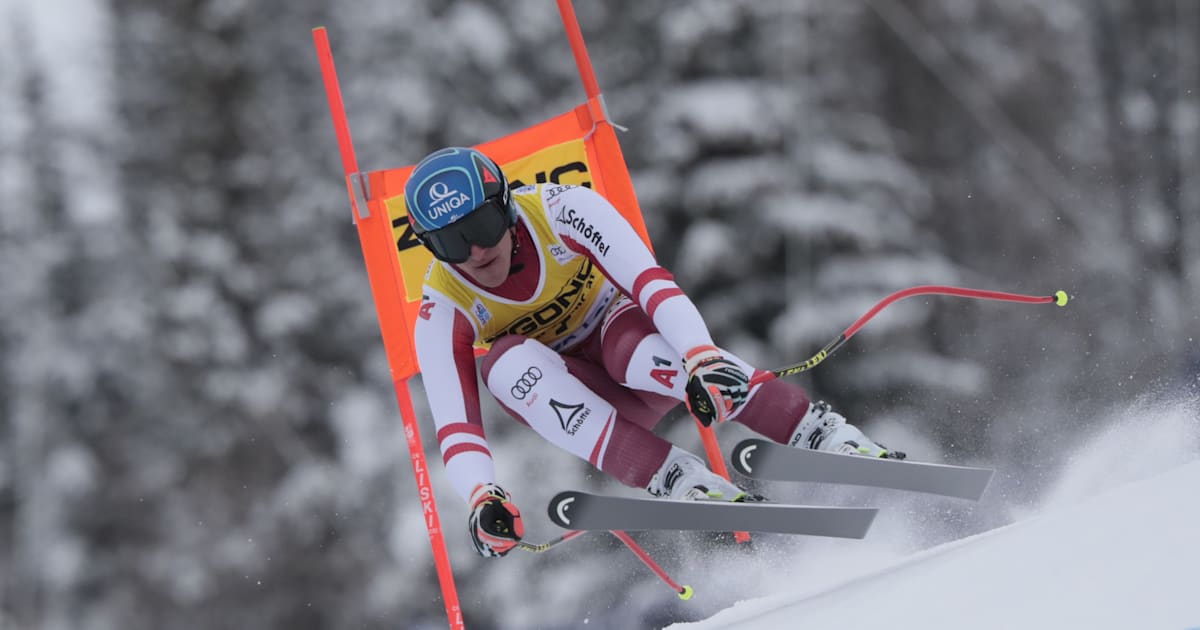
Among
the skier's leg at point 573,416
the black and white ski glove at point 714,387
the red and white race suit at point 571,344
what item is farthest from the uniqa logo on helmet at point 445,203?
the black and white ski glove at point 714,387

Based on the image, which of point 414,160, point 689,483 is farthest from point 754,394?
point 414,160

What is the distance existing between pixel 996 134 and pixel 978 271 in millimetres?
708

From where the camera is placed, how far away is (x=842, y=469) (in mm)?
1994

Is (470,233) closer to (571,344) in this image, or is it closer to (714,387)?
(571,344)

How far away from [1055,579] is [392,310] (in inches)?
73.5

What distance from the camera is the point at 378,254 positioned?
2803mm

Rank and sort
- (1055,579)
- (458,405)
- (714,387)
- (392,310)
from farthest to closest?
(392,310) → (458,405) → (714,387) → (1055,579)

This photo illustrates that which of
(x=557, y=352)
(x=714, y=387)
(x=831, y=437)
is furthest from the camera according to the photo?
(x=557, y=352)

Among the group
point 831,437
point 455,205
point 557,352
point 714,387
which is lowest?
point 831,437

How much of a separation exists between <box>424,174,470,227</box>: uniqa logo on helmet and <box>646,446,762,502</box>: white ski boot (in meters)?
0.69

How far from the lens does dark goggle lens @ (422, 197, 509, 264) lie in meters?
2.03

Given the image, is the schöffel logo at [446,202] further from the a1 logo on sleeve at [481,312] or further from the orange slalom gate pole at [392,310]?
the orange slalom gate pole at [392,310]

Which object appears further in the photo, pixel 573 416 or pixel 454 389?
pixel 454 389

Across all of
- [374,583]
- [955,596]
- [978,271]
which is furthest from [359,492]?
[955,596]
